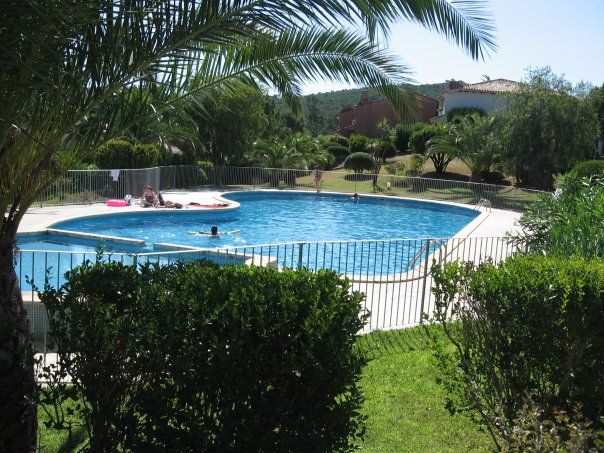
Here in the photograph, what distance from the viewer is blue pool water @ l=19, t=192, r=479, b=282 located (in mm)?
16234

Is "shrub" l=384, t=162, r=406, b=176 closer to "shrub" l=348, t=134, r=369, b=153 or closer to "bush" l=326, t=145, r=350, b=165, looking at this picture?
"shrub" l=348, t=134, r=369, b=153

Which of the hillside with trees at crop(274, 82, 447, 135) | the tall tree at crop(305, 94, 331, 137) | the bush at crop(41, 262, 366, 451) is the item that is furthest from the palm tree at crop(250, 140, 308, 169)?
the tall tree at crop(305, 94, 331, 137)

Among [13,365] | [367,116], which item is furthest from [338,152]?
[13,365]

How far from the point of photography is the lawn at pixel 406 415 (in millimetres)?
5172

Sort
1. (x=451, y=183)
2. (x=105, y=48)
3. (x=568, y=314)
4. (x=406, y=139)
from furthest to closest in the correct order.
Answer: (x=406, y=139) < (x=451, y=183) < (x=568, y=314) < (x=105, y=48)

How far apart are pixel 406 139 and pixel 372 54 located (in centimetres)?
4452

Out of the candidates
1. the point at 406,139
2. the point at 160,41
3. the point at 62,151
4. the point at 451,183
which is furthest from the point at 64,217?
the point at 406,139

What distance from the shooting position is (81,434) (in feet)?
16.8

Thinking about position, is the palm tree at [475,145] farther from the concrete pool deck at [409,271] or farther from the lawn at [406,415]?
the lawn at [406,415]

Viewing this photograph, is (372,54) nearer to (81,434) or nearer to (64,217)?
(81,434)

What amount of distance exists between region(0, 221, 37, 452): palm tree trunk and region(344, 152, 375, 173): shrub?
3542cm

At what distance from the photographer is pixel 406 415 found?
18.9ft

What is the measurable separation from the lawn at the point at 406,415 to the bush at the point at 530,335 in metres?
0.54

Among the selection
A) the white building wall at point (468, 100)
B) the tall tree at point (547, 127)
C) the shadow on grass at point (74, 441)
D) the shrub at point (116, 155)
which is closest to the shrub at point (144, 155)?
the shrub at point (116, 155)
